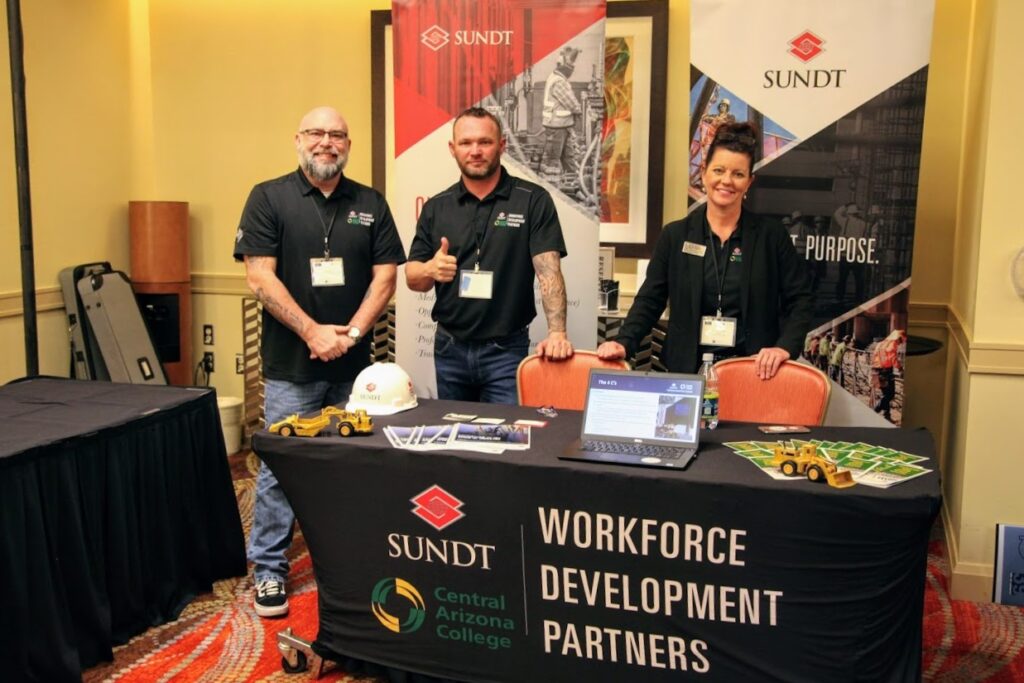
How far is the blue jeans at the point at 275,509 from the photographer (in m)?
3.13

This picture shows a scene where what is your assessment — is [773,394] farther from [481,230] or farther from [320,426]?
[320,426]

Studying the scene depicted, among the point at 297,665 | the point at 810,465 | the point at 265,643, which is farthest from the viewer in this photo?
the point at 265,643

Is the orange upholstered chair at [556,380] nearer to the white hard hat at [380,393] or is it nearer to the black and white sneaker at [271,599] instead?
the white hard hat at [380,393]

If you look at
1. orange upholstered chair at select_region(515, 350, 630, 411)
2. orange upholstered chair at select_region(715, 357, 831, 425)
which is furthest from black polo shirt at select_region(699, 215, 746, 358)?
orange upholstered chair at select_region(515, 350, 630, 411)

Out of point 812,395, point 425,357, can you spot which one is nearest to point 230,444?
point 425,357

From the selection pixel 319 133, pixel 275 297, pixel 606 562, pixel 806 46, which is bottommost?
pixel 606 562

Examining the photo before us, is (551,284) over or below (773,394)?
over

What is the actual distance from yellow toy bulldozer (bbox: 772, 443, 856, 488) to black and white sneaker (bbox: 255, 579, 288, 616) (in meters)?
1.71

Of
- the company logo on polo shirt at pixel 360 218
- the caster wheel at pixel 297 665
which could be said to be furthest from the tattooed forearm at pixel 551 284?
the caster wheel at pixel 297 665

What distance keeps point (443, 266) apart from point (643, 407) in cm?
111

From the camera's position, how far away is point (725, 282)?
322 centimetres

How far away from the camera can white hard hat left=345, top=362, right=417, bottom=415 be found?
2719 millimetres

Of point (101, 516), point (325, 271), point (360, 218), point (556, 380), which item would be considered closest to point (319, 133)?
point (360, 218)

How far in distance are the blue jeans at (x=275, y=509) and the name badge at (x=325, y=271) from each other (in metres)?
0.34
